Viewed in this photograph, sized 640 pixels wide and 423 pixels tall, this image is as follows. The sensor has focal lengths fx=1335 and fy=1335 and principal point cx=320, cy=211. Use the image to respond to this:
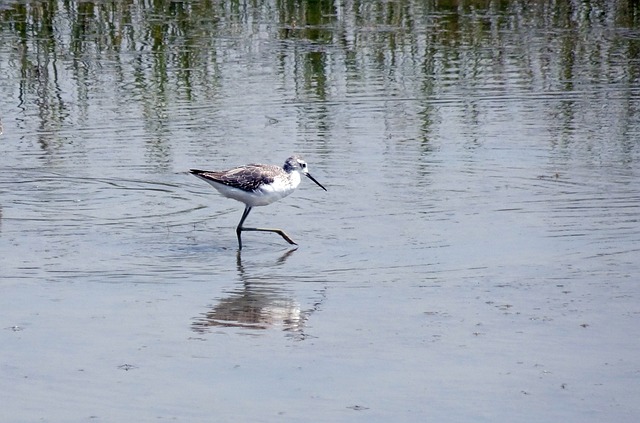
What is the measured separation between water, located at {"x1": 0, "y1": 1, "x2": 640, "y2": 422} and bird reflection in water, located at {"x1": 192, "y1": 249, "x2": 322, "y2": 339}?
0.03m

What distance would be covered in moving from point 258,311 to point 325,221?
2.54m

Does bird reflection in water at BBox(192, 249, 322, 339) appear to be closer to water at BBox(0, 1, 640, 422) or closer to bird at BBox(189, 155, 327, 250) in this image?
water at BBox(0, 1, 640, 422)

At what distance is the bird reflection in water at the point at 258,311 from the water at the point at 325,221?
1.0 inches

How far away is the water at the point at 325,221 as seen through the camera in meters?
7.61

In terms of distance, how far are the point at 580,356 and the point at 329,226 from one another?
146 inches

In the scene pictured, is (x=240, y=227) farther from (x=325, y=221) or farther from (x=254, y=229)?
(x=325, y=221)

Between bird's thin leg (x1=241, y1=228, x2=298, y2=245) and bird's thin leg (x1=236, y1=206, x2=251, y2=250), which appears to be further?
bird's thin leg (x1=236, y1=206, x2=251, y2=250)

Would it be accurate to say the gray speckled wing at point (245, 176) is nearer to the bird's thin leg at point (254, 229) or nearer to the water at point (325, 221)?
the bird's thin leg at point (254, 229)

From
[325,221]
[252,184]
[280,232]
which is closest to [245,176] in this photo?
[252,184]

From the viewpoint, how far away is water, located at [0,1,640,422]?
7.61 m

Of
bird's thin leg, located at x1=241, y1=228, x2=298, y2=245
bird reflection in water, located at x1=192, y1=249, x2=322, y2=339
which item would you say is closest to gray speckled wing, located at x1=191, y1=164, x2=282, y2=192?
bird's thin leg, located at x1=241, y1=228, x2=298, y2=245

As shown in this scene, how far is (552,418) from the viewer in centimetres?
705

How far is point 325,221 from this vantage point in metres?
11.4

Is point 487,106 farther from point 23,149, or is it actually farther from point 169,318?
point 169,318
